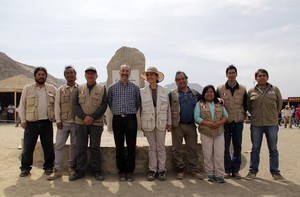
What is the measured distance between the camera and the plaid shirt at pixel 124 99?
15.6ft

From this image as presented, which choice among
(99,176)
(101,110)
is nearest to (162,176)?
(99,176)

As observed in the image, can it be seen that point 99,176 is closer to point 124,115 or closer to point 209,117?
point 124,115

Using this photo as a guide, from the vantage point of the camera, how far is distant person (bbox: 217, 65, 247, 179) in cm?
494

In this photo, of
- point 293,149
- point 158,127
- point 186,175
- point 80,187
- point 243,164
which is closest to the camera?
point 80,187

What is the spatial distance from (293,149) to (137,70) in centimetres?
508

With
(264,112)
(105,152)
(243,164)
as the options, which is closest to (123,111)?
(105,152)

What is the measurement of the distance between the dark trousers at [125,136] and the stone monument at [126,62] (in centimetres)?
326

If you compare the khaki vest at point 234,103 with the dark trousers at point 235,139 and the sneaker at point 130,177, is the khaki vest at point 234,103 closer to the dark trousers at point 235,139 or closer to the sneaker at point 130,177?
the dark trousers at point 235,139

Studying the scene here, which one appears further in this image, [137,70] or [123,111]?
[137,70]

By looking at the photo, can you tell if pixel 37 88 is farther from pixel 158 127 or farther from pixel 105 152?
pixel 158 127

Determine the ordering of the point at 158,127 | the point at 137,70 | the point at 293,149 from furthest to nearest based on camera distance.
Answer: the point at 293,149, the point at 137,70, the point at 158,127

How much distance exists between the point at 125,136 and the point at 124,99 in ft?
2.09

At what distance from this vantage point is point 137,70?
796cm

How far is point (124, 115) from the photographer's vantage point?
4.73 m
